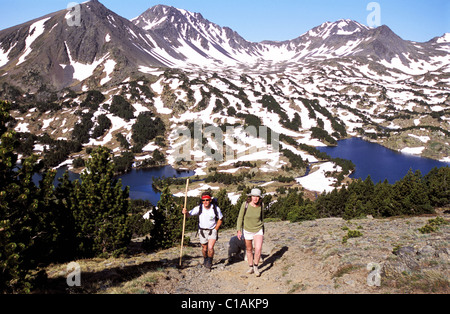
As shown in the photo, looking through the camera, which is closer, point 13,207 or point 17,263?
point 17,263

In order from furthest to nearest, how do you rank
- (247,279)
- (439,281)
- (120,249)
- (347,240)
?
(120,249) < (347,240) < (247,279) < (439,281)

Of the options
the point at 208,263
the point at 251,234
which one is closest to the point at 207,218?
the point at 251,234

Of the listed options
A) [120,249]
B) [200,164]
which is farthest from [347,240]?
[200,164]

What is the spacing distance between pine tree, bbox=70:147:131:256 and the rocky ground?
11.9 ft

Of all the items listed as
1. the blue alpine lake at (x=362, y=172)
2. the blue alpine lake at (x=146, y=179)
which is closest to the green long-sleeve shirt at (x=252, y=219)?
the blue alpine lake at (x=146, y=179)

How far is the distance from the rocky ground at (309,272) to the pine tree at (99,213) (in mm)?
3617

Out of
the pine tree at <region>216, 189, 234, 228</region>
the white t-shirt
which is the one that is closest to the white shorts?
the white t-shirt

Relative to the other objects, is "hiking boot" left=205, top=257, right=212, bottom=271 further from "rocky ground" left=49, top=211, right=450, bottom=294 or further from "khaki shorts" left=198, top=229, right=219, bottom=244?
"khaki shorts" left=198, top=229, right=219, bottom=244

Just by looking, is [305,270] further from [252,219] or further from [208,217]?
[208,217]

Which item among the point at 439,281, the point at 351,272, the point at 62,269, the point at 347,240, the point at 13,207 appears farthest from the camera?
the point at 347,240

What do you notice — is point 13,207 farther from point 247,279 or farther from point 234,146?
point 234,146

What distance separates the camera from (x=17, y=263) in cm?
954

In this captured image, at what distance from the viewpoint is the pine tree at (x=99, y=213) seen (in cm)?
2019
